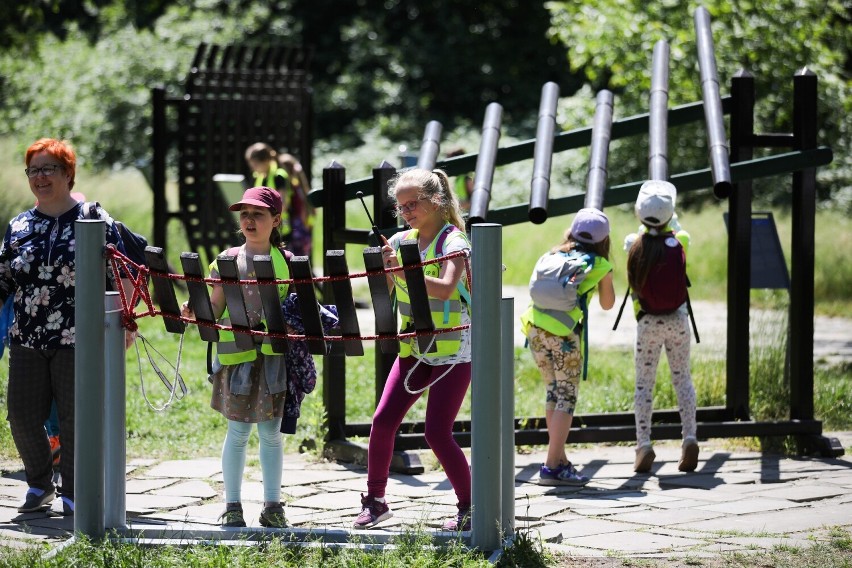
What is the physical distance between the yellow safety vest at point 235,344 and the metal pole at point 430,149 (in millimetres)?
2041

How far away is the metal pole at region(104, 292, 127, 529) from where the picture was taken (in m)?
4.84

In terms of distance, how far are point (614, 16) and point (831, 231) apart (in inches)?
150

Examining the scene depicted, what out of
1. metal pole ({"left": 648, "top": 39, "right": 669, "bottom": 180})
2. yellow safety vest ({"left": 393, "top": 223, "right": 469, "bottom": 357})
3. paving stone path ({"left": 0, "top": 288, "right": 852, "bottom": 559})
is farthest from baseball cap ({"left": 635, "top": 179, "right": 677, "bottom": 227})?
yellow safety vest ({"left": 393, "top": 223, "right": 469, "bottom": 357})

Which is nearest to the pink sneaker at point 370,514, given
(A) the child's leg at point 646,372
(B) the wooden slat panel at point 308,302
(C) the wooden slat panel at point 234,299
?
(B) the wooden slat panel at point 308,302

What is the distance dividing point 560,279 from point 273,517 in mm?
1987

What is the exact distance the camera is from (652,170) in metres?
6.82

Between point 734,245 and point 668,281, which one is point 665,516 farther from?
point 734,245

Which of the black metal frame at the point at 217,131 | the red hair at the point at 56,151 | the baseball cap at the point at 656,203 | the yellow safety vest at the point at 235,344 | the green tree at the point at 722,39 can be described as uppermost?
the green tree at the point at 722,39

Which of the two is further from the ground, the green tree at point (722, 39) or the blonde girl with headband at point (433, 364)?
the green tree at point (722, 39)

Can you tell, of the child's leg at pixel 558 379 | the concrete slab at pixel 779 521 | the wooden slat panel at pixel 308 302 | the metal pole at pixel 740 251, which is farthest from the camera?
the metal pole at pixel 740 251

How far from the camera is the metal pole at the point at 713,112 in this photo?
648cm

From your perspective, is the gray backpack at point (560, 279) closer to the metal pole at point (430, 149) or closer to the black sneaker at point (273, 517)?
the metal pole at point (430, 149)

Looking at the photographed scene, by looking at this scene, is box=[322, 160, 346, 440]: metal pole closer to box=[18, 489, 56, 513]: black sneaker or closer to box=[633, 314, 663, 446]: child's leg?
box=[633, 314, 663, 446]: child's leg

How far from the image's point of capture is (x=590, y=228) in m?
6.28
